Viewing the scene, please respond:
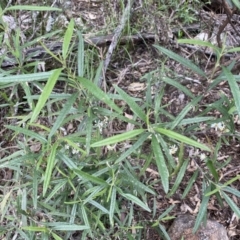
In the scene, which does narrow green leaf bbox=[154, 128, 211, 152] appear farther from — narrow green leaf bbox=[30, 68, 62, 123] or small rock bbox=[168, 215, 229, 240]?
small rock bbox=[168, 215, 229, 240]

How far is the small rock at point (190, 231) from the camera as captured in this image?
1.92m

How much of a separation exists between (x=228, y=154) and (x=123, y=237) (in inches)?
30.3

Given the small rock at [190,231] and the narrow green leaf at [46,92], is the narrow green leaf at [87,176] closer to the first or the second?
the narrow green leaf at [46,92]

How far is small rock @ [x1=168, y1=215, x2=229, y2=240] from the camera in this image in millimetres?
1916

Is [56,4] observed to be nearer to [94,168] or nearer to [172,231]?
[94,168]

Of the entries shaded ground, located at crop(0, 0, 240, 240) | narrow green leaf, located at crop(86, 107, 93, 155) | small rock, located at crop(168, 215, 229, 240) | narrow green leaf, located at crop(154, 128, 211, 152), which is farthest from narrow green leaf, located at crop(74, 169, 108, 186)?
small rock, located at crop(168, 215, 229, 240)

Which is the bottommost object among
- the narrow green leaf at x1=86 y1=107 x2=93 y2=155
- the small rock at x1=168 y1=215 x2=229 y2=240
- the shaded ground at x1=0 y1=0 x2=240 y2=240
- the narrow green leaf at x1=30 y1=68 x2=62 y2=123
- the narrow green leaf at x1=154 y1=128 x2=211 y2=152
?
the small rock at x1=168 y1=215 x2=229 y2=240

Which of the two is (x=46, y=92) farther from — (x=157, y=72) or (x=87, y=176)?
(x=157, y=72)

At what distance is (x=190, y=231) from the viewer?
1926mm

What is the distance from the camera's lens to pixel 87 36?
2.32 meters

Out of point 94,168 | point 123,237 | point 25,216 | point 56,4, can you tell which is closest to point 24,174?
point 25,216

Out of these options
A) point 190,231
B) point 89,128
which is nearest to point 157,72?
point 89,128

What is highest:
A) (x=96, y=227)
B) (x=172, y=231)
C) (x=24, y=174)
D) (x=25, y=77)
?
(x=25, y=77)

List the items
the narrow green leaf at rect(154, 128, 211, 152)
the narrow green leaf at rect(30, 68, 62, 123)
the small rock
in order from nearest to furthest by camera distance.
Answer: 1. the narrow green leaf at rect(30, 68, 62, 123)
2. the narrow green leaf at rect(154, 128, 211, 152)
3. the small rock
